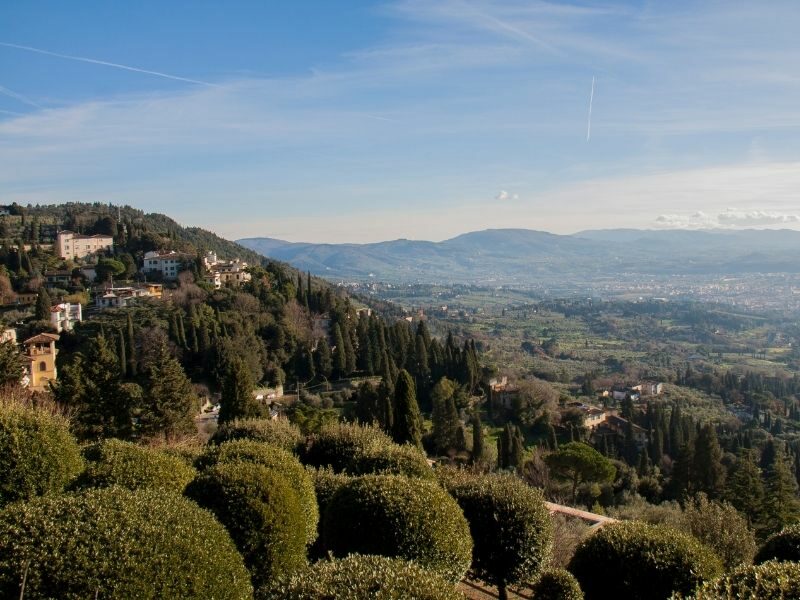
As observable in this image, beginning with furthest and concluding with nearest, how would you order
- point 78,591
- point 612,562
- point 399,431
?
point 399,431 < point 612,562 < point 78,591

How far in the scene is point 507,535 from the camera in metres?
8.91

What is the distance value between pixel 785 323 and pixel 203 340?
130 m

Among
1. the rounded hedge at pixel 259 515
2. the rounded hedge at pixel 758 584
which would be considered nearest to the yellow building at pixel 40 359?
the rounded hedge at pixel 259 515

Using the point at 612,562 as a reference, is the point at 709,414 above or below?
below

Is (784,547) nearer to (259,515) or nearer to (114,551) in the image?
(259,515)

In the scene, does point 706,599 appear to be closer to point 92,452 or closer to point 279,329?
point 92,452

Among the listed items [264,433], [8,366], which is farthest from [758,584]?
[8,366]

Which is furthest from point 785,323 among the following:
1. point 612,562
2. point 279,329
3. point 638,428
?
point 612,562

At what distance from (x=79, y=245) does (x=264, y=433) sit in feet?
157

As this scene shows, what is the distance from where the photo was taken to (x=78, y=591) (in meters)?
4.80

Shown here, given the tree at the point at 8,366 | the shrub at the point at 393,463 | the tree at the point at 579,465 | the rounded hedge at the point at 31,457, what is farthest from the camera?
the tree at the point at 579,465

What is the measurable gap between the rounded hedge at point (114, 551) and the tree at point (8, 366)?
1447 centimetres

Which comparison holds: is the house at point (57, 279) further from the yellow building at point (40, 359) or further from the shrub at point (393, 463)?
Answer: the shrub at point (393, 463)

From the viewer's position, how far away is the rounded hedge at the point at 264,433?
13.0 meters
